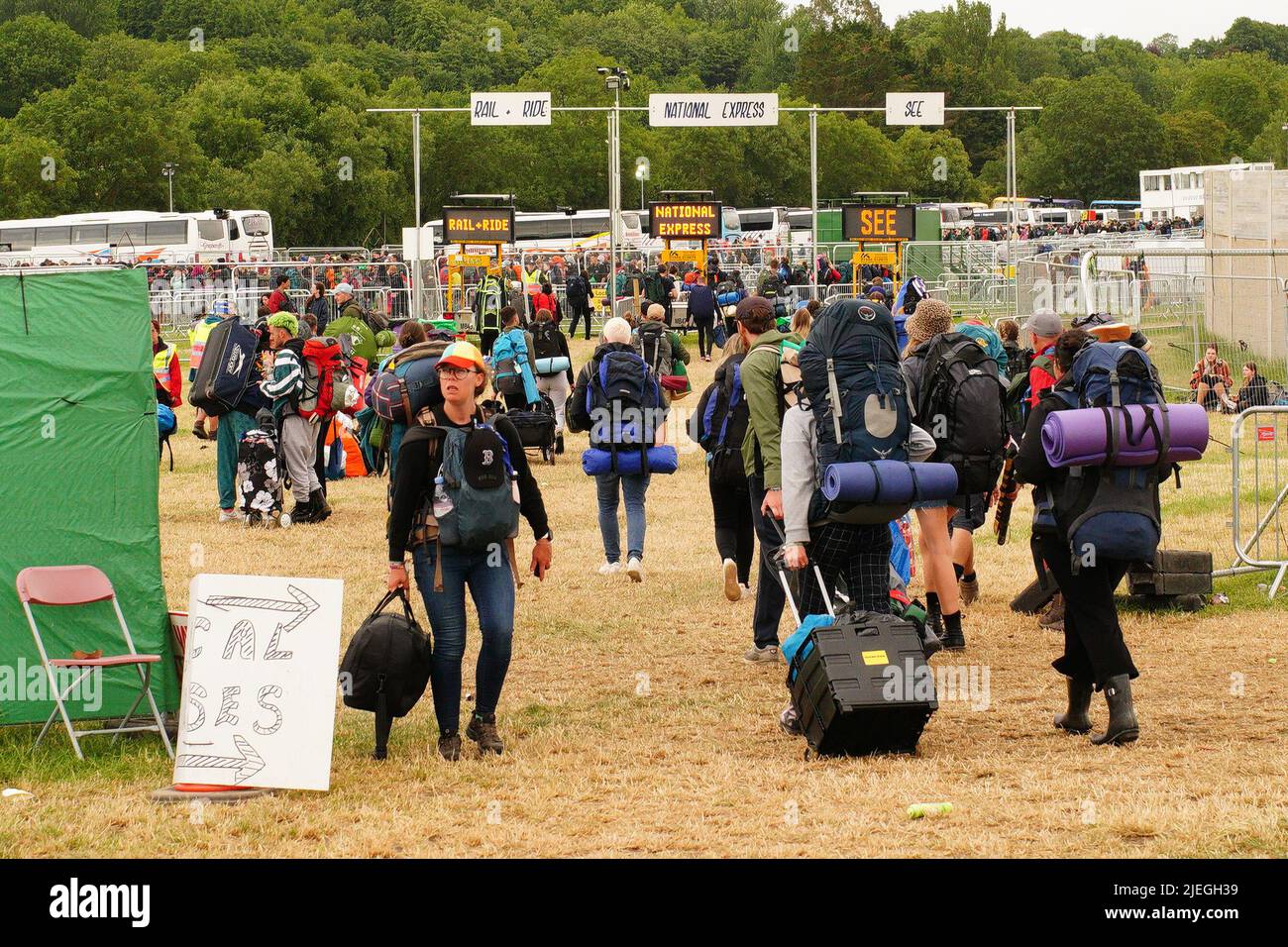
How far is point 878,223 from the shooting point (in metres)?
36.8

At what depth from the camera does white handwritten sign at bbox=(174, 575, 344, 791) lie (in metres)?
6.97

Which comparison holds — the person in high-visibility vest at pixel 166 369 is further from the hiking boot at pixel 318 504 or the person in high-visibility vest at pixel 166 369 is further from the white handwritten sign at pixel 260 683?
the white handwritten sign at pixel 260 683

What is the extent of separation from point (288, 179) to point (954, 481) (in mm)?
77222

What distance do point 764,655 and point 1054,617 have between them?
2069mm

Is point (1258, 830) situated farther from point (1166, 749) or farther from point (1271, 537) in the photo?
point (1271, 537)

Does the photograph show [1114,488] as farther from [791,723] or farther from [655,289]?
[655,289]

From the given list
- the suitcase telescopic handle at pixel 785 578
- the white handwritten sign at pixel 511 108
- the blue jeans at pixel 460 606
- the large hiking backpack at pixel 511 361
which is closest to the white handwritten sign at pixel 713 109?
the white handwritten sign at pixel 511 108

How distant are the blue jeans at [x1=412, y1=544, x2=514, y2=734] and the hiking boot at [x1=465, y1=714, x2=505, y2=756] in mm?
194

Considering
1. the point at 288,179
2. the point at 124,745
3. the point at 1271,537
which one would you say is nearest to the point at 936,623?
the point at 1271,537

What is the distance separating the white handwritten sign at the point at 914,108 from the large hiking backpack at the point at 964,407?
26540 millimetres

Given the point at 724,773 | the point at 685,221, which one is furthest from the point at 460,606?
the point at 685,221

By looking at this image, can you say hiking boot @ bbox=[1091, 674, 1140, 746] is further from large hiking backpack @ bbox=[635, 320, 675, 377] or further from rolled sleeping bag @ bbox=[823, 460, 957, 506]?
large hiking backpack @ bbox=[635, 320, 675, 377]

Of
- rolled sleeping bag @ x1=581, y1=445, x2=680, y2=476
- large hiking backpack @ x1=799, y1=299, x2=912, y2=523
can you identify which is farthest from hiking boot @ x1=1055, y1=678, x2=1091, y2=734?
rolled sleeping bag @ x1=581, y1=445, x2=680, y2=476

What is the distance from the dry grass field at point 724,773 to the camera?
613 centimetres
